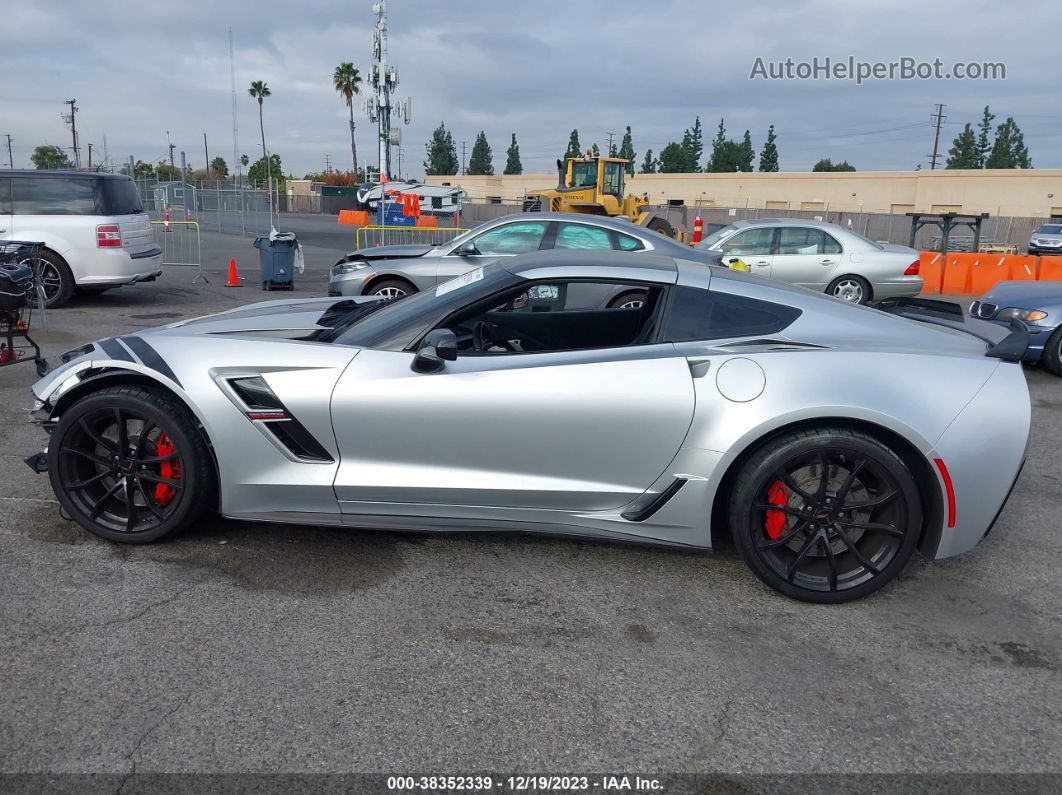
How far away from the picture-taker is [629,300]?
171 inches

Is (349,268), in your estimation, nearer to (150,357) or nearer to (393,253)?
(393,253)

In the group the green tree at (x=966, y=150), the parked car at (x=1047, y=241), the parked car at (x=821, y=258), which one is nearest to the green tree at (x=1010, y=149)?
the green tree at (x=966, y=150)

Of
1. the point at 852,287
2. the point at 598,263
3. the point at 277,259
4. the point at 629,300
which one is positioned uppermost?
the point at 598,263

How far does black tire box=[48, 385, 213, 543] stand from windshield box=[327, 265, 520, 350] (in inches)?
30.7

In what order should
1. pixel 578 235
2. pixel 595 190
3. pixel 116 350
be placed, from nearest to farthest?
pixel 116 350 < pixel 578 235 < pixel 595 190

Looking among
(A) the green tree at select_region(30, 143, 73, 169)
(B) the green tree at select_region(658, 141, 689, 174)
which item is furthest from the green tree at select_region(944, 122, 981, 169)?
(A) the green tree at select_region(30, 143, 73, 169)

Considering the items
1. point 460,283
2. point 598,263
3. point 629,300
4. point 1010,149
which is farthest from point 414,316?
point 1010,149

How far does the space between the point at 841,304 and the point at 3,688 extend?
3.68 m

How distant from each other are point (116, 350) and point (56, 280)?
850cm

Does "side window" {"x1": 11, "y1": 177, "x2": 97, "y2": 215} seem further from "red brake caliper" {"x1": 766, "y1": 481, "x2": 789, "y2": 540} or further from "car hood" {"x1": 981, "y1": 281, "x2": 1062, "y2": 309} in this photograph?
"car hood" {"x1": 981, "y1": 281, "x2": 1062, "y2": 309}

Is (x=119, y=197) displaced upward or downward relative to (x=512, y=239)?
upward

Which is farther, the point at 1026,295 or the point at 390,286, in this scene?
the point at 390,286

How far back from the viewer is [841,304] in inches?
155

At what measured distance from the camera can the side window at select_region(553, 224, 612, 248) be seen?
9.41 m
